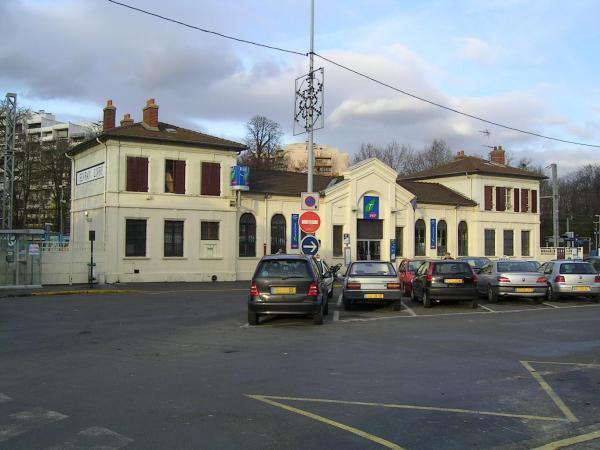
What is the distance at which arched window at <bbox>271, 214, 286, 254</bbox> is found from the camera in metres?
37.7

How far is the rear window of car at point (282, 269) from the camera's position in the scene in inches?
575

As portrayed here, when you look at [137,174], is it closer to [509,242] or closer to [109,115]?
[109,115]

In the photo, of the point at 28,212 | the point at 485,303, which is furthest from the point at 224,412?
the point at 28,212

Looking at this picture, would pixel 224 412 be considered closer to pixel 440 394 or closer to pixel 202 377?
pixel 202 377

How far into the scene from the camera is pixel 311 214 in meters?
20.7

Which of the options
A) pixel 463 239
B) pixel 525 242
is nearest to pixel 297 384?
pixel 463 239

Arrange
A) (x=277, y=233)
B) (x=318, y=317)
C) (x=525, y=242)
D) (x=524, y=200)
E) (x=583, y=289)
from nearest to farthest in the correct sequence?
1. (x=318, y=317)
2. (x=583, y=289)
3. (x=277, y=233)
4. (x=524, y=200)
5. (x=525, y=242)

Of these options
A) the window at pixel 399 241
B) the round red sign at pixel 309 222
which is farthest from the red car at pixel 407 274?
the window at pixel 399 241

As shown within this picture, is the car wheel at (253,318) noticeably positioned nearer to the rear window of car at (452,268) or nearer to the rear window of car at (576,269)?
the rear window of car at (452,268)

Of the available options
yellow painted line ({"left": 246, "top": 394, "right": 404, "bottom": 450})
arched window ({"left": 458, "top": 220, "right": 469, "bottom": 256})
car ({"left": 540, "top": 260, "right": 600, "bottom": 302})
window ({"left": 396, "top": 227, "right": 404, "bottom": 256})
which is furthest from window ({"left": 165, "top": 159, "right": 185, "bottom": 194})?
yellow painted line ({"left": 246, "top": 394, "right": 404, "bottom": 450})

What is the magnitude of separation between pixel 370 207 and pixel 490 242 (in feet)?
43.3

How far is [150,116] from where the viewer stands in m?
34.5

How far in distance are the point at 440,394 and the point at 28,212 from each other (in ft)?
→ 193

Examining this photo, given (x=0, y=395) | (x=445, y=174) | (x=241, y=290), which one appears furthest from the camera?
(x=445, y=174)
